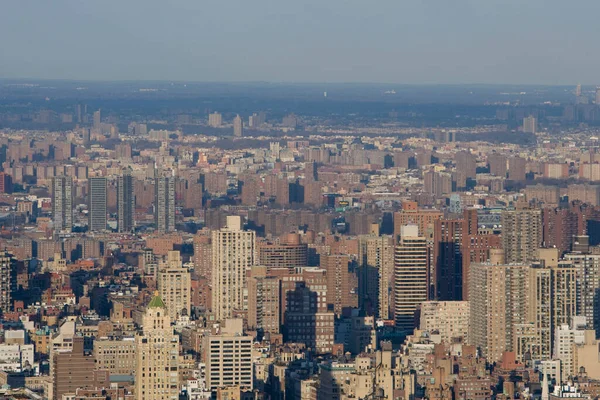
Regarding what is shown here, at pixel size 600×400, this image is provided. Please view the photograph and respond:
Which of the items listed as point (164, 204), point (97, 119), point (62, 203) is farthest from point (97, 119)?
point (164, 204)

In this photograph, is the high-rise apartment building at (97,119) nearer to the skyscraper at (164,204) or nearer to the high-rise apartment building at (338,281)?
the skyscraper at (164,204)

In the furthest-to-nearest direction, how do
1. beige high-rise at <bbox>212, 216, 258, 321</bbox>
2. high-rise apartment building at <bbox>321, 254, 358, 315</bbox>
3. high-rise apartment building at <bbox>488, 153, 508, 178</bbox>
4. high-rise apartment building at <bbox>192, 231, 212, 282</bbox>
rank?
high-rise apartment building at <bbox>488, 153, 508, 178</bbox> → high-rise apartment building at <bbox>192, 231, 212, 282</bbox> → high-rise apartment building at <bbox>321, 254, 358, 315</bbox> → beige high-rise at <bbox>212, 216, 258, 321</bbox>

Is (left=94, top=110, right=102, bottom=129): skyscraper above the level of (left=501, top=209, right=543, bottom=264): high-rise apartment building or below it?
below

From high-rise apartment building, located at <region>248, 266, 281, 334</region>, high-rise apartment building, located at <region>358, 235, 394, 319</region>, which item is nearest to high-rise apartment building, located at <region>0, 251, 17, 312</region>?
high-rise apartment building, located at <region>248, 266, 281, 334</region>

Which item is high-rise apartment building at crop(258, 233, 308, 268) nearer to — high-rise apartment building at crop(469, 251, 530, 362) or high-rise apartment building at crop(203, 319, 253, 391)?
high-rise apartment building at crop(469, 251, 530, 362)

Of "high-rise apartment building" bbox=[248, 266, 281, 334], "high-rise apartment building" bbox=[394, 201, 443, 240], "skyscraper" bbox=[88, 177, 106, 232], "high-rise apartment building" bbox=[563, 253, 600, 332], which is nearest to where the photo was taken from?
"high-rise apartment building" bbox=[248, 266, 281, 334]

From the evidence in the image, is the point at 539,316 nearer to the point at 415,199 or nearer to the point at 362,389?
the point at 362,389

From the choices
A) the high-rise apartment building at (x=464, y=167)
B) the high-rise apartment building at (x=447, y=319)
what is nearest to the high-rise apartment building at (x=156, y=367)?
the high-rise apartment building at (x=447, y=319)
